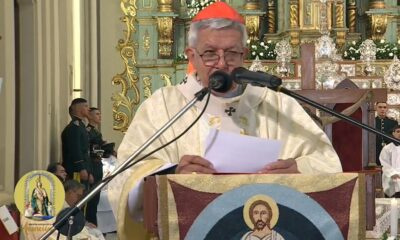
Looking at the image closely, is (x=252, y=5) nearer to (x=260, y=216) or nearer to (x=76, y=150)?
(x=76, y=150)

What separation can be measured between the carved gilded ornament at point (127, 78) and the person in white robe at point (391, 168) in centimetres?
564

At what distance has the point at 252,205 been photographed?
3482mm

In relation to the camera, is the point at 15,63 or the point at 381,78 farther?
the point at 381,78

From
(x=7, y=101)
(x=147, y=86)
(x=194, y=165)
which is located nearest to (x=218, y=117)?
(x=194, y=165)

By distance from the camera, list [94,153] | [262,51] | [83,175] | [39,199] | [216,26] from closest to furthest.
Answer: [216,26] < [39,199] < [83,175] < [94,153] < [262,51]

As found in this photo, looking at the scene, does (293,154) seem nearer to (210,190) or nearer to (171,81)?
(210,190)

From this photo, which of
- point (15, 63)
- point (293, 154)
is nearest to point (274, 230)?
point (293, 154)

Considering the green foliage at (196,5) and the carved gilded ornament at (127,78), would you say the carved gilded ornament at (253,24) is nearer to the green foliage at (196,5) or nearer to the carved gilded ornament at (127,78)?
the green foliage at (196,5)

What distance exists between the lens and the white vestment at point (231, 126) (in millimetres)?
4250

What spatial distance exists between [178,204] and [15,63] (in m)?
7.77

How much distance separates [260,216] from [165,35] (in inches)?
584

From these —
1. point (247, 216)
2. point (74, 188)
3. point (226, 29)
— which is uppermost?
point (226, 29)

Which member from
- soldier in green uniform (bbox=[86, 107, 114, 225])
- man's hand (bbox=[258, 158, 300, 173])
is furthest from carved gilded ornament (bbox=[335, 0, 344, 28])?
man's hand (bbox=[258, 158, 300, 173])

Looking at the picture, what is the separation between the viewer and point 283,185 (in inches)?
138
